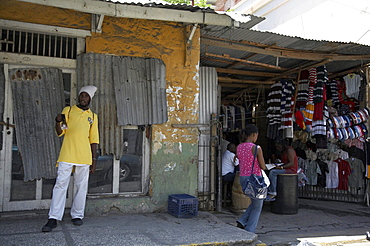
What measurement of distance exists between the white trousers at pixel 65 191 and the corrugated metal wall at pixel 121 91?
2.91 feet

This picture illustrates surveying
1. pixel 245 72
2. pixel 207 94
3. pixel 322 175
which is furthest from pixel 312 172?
pixel 207 94

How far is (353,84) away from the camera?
9.48 meters

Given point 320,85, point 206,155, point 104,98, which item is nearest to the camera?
point 104,98

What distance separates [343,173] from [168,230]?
676 cm

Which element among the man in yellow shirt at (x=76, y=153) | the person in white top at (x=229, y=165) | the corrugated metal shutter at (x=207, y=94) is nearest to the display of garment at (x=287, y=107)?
the person in white top at (x=229, y=165)

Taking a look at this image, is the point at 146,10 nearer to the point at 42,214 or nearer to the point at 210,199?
the point at 42,214

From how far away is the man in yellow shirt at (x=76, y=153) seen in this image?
480cm

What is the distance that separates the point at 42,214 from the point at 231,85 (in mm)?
6988

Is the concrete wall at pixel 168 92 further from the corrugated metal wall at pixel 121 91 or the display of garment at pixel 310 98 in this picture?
the display of garment at pixel 310 98

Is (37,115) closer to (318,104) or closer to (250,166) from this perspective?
(250,166)

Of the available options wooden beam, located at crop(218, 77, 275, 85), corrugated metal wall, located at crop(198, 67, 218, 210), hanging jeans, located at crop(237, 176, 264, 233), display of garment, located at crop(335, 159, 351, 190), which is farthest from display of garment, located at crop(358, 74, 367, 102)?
hanging jeans, located at crop(237, 176, 264, 233)

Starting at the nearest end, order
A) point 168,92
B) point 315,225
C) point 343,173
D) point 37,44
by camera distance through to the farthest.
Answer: point 37,44, point 168,92, point 315,225, point 343,173

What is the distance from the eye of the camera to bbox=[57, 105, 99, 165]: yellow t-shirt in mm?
4891

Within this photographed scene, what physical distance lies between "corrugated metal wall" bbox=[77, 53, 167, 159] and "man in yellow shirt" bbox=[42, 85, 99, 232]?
632 millimetres
